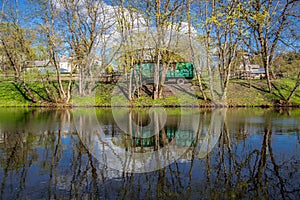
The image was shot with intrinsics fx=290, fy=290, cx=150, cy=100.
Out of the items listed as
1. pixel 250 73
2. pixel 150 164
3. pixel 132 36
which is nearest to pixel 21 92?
pixel 132 36

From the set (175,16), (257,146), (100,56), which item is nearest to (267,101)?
(175,16)

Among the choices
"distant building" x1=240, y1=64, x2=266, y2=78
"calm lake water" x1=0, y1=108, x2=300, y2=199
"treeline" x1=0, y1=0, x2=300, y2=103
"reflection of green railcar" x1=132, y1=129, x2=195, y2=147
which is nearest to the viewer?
"calm lake water" x1=0, y1=108, x2=300, y2=199

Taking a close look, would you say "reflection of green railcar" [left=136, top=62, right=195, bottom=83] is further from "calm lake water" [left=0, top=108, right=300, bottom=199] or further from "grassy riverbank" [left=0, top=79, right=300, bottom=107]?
"calm lake water" [left=0, top=108, right=300, bottom=199]

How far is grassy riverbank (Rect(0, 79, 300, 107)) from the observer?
23.0m

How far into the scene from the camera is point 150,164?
662 cm

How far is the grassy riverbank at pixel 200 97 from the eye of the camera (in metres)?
23.0

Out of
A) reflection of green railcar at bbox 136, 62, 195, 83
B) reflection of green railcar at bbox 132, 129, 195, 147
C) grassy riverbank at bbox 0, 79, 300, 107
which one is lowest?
reflection of green railcar at bbox 132, 129, 195, 147

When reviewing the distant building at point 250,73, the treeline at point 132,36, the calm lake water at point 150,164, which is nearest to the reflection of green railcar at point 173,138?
the calm lake water at point 150,164

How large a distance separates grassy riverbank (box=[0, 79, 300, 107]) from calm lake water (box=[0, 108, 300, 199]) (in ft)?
39.9

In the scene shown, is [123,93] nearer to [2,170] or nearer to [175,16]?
[175,16]

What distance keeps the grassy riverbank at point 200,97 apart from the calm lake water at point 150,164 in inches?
479

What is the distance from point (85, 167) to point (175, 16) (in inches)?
678

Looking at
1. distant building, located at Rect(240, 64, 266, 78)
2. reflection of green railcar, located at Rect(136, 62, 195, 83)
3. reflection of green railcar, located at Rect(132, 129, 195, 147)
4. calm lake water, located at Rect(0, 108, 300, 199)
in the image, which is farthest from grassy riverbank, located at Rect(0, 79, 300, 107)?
calm lake water, located at Rect(0, 108, 300, 199)

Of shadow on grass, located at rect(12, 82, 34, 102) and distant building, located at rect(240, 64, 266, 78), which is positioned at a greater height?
distant building, located at rect(240, 64, 266, 78)
